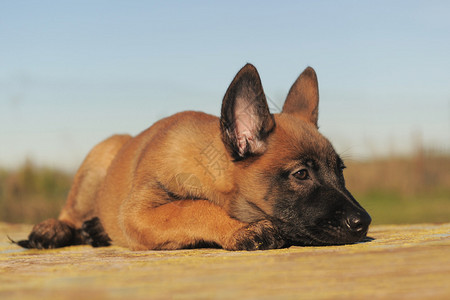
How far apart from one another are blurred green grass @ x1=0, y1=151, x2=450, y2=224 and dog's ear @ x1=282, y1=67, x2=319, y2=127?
8.91 meters

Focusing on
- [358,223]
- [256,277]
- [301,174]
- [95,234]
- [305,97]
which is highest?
[305,97]

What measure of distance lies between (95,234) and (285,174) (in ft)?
9.44

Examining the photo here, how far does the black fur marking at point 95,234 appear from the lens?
6148 mm

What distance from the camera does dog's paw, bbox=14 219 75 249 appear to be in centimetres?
615

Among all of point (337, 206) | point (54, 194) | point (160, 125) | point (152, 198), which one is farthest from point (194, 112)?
point (54, 194)

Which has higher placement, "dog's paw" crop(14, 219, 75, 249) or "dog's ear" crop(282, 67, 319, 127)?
"dog's ear" crop(282, 67, 319, 127)

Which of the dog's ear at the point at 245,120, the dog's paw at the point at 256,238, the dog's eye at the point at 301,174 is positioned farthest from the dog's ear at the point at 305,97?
the dog's paw at the point at 256,238

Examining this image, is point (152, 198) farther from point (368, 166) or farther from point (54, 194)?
point (368, 166)

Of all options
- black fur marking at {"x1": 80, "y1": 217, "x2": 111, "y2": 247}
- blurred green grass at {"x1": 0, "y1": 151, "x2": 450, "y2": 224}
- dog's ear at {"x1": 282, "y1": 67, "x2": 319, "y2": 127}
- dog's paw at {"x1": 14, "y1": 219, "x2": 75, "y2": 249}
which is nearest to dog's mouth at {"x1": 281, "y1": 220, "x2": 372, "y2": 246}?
dog's ear at {"x1": 282, "y1": 67, "x2": 319, "y2": 127}

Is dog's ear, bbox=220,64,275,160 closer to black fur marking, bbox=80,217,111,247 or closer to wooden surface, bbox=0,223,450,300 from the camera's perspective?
wooden surface, bbox=0,223,450,300

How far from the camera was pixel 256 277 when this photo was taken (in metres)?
2.57

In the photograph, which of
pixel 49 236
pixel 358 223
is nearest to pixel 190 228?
pixel 358 223

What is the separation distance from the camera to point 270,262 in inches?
118

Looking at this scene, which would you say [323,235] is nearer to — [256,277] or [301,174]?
[301,174]
